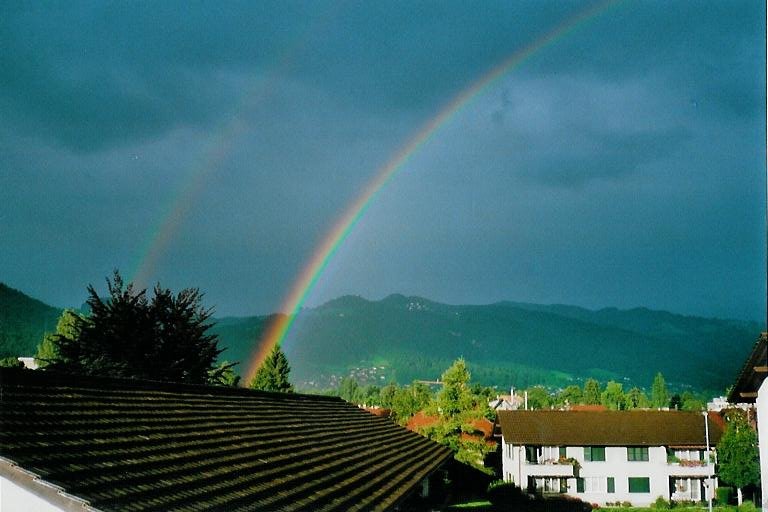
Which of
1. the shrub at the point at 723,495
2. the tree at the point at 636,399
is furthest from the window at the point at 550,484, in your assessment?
the tree at the point at 636,399

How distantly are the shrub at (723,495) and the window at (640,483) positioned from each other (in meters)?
4.12

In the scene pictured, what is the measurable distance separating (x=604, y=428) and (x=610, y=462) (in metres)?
2.34

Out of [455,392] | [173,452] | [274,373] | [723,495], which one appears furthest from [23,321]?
[173,452]

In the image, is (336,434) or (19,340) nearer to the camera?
(336,434)

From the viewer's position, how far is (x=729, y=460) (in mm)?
39844

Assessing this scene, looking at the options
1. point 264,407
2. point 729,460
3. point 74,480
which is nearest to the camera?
point 74,480

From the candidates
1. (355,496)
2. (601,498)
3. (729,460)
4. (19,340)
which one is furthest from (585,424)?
(19,340)

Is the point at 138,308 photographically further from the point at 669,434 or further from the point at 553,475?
the point at 669,434

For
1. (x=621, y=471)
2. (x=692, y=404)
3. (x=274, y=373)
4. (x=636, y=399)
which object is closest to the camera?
(x=621, y=471)

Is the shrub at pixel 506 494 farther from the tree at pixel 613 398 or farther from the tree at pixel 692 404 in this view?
the tree at pixel 613 398

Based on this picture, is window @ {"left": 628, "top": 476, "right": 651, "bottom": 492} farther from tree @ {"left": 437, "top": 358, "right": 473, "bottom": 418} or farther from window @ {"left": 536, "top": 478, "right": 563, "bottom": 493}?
tree @ {"left": 437, "top": 358, "right": 473, "bottom": 418}

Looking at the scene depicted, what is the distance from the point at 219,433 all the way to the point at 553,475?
39073 mm

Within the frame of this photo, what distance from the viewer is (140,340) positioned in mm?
27000

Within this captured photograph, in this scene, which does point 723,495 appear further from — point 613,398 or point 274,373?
point 613,398
